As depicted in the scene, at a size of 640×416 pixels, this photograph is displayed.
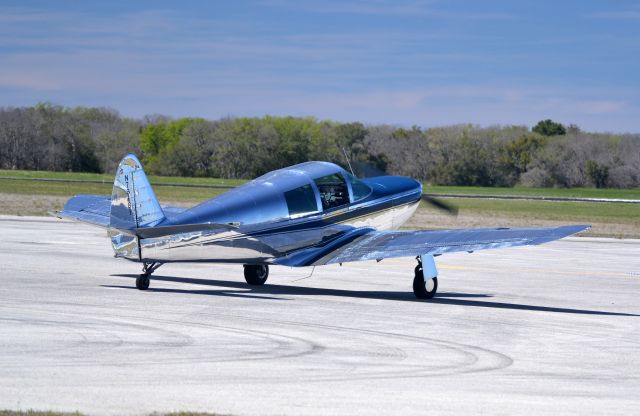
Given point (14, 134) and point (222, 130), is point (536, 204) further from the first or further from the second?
point (14, 134)

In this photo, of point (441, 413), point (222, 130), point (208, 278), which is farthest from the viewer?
point (222, 130)

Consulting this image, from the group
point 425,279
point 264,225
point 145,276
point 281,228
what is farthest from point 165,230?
point 425,279

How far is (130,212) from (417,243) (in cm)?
497

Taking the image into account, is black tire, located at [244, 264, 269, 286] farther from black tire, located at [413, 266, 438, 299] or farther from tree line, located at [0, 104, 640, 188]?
tree line, located at [0, 104, 640, 188]

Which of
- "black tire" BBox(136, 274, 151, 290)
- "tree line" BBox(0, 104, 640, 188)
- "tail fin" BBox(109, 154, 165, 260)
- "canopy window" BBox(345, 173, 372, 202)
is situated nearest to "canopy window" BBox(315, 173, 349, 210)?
"canopy window" BBox(345, 173, 372, 202)

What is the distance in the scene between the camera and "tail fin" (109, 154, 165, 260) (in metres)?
18.0

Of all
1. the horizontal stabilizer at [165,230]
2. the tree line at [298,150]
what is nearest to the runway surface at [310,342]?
the horizontal stabilizer at [165,230]

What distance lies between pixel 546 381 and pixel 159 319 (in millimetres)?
5994

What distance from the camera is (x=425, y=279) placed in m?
19.6

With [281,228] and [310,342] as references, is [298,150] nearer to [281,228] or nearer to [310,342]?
[281,228]

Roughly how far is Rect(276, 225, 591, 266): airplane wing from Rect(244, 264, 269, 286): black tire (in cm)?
178

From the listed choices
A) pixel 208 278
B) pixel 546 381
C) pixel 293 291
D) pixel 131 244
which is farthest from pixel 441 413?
pixel 208 278

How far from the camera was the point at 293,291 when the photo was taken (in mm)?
20328

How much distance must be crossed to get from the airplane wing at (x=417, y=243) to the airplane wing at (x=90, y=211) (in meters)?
2.98
